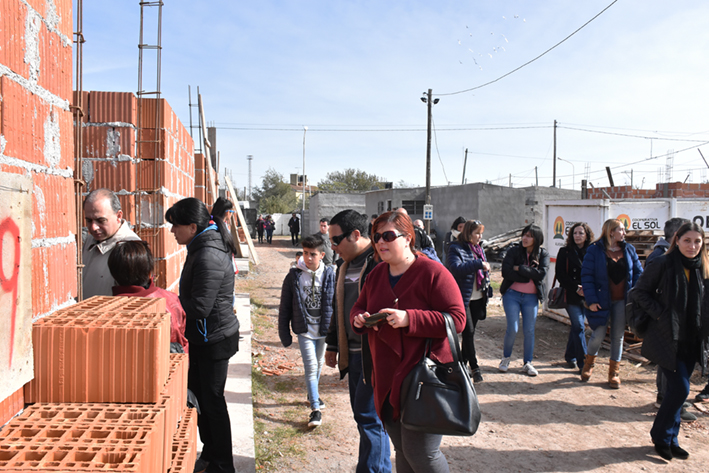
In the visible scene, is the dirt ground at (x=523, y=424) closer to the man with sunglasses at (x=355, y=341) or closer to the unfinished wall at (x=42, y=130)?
the man with sunglasses at (x=355, y=341)

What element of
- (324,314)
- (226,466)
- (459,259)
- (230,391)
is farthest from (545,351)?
(226,466)

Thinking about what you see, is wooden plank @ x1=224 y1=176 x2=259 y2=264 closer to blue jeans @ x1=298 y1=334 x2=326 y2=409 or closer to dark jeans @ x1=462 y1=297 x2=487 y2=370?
dark jeans @ x1=462 y1=297 x2=487 y2=370

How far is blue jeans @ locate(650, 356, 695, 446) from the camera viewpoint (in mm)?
3836

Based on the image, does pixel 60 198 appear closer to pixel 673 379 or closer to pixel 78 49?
pixel 78 49

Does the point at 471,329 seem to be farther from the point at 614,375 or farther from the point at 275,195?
the point at 275,195

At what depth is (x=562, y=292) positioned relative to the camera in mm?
6332

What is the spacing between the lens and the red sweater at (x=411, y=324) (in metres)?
2.52

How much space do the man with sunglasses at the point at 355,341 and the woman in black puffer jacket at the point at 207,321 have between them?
0.75 metres

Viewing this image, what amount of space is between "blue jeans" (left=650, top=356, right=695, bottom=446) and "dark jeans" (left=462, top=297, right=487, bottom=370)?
1.97 meters

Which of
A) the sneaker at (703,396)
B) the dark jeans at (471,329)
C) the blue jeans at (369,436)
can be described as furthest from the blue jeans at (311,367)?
the sneaker at (703,396)

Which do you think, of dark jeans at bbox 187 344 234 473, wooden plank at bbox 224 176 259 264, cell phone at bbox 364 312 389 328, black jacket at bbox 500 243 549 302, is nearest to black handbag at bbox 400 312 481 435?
cell phone at bbox 364 312 389 328

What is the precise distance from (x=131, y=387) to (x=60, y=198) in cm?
73

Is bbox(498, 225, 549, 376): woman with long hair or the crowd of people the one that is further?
bbox(498, 225, 549, 376): woman with long hair

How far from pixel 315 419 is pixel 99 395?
3149mm
